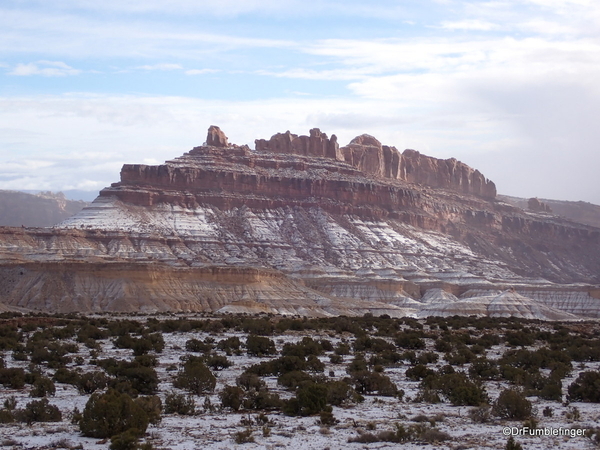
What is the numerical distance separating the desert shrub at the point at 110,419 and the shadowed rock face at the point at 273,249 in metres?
64.0

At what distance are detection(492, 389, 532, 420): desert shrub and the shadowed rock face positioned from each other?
205ft

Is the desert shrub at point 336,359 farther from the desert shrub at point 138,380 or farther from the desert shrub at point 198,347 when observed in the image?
the desert shrub at point 138,380

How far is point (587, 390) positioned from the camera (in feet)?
89.8

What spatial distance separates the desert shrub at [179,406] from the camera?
24.2 metres

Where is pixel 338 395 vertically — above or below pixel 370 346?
above

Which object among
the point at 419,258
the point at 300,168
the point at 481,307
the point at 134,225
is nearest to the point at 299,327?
the point at 481,307

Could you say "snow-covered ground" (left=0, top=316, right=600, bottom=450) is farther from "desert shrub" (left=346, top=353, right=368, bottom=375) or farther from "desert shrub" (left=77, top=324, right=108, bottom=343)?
"desert shrub" (left=77, top=324, right=108, bottom=343)

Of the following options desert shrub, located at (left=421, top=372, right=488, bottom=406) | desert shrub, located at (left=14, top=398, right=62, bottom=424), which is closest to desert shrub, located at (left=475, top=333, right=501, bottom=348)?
desert shrub, located at (left=421, top=372, right=488, bottom=406)

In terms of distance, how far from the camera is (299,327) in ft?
171

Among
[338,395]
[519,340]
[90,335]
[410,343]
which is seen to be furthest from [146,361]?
[519,340]

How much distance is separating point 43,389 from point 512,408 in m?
13.0

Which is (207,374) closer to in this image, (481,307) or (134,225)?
(481,307)

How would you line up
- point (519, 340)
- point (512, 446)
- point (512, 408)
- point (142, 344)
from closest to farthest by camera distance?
point (512, 446), point (512, 408), point (142, 344), point (519, 340)

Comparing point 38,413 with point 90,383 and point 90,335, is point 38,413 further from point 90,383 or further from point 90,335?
point 90,335
